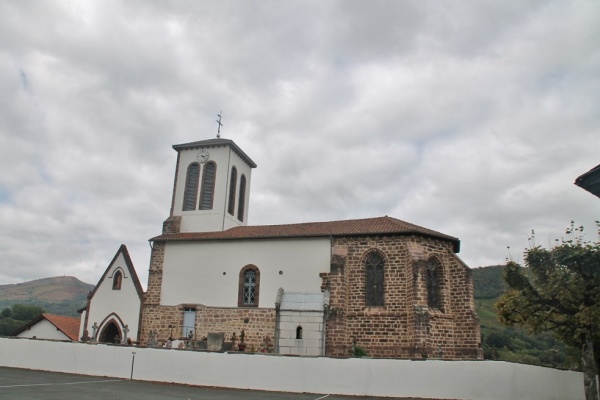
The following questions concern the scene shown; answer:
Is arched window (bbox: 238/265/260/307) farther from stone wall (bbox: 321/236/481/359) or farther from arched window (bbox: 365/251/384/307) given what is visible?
arched window (bbox: 365/251/384/307)

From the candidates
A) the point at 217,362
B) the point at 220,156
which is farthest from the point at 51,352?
the point at 220,156

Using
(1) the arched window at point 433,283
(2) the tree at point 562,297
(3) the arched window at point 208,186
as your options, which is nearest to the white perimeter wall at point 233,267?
(3) the arched window at point 208,186

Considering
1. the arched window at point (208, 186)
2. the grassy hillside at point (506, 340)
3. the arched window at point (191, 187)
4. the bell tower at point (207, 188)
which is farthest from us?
the grassy hillside at point (506, 340)

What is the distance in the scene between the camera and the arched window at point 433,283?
23.3m

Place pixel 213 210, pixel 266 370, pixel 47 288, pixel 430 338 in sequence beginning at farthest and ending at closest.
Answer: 1. pixel 47 288
2. pixel 213 210
3. pixel 430 338
4. pixel 266 370

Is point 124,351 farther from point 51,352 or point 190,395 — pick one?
point 190,395

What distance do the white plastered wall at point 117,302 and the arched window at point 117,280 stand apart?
0.56 feet

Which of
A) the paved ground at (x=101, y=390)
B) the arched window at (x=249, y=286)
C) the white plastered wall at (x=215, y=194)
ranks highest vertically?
the white plastered wall at (x=215, y=194)

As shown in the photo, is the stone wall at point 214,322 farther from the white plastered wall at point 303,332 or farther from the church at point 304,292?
the white plastered wall at point 303,332

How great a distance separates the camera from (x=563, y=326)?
39.1 ft

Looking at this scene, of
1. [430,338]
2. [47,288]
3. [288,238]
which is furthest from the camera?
[47,288]

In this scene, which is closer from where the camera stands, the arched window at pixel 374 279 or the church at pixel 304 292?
the church at pixel 304 292

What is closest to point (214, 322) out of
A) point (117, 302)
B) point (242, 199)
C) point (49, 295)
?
point (117, 302)

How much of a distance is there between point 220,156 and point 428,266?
15.3 meters
